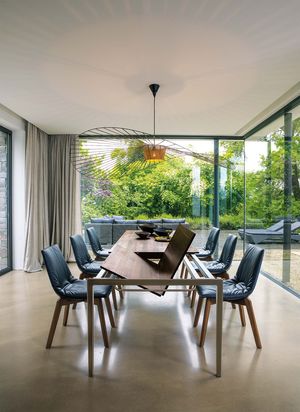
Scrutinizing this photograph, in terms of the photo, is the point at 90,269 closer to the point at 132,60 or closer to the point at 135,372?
the point at 135,372

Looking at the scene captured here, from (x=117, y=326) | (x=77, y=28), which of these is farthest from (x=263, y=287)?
(x=77, y=28)

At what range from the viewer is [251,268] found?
2670 millimetres

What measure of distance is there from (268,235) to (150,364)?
10.2 ft

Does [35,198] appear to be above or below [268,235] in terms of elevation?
above

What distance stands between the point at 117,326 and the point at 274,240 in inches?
106

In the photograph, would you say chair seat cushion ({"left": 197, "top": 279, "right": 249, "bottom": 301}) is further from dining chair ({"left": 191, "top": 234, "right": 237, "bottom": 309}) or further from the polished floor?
dining chair ({"left": 191, "top": 234, "right": 237, "bottom": 309})

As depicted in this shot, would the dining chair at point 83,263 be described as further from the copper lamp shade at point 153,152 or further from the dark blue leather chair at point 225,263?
the copper lamp shade at point 153,152

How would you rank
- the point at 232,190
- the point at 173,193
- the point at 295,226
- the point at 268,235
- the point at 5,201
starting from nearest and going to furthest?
the point at 295,226, the point at 268,235, the point at 5,201, the point at 232,190, the point at 173,193

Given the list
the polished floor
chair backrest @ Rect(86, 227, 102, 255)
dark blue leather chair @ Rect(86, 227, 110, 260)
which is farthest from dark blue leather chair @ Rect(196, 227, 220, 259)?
chair backrest @ Rect(86, 227, 102, 255)

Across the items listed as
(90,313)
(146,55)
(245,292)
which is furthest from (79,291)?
(146,55)

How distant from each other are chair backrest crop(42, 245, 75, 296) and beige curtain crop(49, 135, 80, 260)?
309 cm

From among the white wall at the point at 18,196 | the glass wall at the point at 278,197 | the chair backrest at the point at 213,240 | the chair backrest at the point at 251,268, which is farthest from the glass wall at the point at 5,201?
the glass wall at the point at 278,197

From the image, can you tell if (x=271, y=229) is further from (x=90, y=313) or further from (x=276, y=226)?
(x=90, y=313)

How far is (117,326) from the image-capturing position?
299 cm
